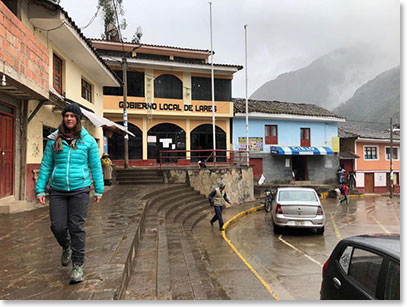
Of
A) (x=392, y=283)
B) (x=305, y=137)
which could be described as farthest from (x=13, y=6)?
(x=305, y=137)

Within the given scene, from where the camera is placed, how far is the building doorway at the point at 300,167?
24.8 metres

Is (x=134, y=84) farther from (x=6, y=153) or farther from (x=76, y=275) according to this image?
(x=76, y=275)

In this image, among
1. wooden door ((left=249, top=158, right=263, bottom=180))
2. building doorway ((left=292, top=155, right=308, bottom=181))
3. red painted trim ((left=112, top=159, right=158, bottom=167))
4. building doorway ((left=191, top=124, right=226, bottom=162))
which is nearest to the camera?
red painted trim ((left=112, top=159, right=158, bottom=167))

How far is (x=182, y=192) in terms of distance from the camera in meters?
13.2

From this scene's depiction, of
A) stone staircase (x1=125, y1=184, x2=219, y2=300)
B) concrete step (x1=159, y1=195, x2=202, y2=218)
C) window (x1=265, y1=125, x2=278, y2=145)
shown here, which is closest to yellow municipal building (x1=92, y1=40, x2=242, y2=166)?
window (x1=265, y1=125, x2=278, y2=145)

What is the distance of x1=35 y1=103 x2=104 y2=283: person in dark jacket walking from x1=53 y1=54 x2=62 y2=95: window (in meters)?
7.51

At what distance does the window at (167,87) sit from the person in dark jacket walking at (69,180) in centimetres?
1729

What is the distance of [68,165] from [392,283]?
320 cm

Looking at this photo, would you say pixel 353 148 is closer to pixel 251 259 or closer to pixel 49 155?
pixel 251 259

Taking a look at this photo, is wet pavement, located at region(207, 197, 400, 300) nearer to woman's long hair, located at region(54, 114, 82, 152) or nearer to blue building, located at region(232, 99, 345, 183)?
woman's long hair, located at region(54, 114, 82, 152)

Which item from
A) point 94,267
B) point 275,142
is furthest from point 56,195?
point 275,142

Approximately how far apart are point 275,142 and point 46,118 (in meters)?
17.7

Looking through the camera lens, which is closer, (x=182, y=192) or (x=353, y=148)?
(x=182, y=192)

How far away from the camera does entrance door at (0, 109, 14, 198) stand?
6.91 meters
